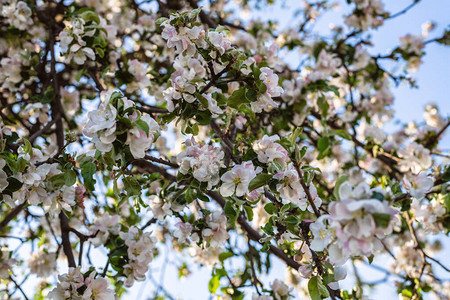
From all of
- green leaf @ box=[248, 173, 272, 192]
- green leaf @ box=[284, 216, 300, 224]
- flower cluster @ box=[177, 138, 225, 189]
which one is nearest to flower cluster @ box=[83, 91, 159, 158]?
flower cluster @ box=[177, 138, 225, 189]

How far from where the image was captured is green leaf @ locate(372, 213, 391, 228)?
23.7 inches

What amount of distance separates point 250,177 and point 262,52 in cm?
114

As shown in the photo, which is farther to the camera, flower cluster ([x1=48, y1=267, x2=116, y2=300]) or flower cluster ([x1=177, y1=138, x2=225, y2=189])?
flower cluster ([x1=48, y1=267, x2=116, y2=300])

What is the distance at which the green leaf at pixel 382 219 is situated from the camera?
602 mm

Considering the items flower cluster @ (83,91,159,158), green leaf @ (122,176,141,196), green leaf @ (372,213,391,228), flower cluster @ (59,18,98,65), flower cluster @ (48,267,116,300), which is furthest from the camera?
flower cluster @ (59,18,98,65)

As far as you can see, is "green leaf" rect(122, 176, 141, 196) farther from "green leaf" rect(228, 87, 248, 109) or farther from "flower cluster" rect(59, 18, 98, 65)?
"flower cluster" rect(59, 18, 98, 65)

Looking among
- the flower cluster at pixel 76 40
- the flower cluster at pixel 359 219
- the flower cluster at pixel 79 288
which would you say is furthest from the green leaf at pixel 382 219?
the flower cluster at pixel 76 40

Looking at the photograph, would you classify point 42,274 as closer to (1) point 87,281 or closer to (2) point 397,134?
(1) point 87,281

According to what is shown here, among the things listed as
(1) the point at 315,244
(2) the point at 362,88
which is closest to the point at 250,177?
(1) the point at 315,244

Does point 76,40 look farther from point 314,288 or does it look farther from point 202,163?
point 314,288

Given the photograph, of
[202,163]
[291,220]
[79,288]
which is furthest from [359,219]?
[79,288]

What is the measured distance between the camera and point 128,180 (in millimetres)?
1033

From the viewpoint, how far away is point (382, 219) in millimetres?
606

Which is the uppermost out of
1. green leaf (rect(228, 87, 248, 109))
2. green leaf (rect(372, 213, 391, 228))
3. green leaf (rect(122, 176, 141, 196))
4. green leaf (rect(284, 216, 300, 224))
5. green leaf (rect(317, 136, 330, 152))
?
green leaf (rect(317, 136, 330, 152))
